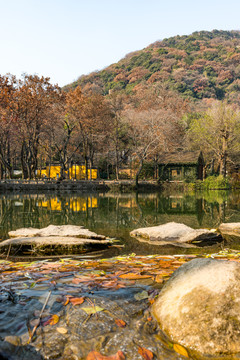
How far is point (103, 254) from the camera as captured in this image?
6.18 metres

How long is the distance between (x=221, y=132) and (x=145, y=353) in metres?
42.1

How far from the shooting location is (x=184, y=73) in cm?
9600

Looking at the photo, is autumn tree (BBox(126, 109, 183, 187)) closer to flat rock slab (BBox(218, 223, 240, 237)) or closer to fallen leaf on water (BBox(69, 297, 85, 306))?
flat rock slab (BBox(218, 223, 240, 237))

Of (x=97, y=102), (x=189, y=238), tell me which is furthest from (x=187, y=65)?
(x=189, y=238)

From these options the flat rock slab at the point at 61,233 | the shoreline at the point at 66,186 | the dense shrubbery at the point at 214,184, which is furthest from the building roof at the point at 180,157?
the flat rock slab at the point at 61,233

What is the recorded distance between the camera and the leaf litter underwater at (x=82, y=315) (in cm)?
226

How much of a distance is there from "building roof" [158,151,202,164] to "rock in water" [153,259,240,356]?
42687 mm

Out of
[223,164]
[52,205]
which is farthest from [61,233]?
[223,164]

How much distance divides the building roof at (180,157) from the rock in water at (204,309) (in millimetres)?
42687

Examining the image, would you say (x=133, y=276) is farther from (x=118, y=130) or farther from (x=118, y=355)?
(x=118, y=130)

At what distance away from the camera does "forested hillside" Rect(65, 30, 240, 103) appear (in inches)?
3553

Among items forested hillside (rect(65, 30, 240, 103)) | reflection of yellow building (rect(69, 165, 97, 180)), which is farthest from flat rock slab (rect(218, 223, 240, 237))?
forested hillside (rect(65, 30, 240, 103))

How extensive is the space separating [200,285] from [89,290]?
139cm

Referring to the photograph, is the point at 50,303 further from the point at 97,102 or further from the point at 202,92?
the point at 202,92
